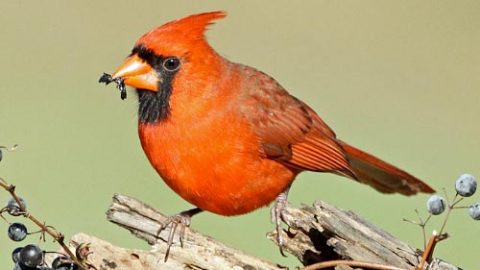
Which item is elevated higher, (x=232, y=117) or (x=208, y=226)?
(x=232, y=117)

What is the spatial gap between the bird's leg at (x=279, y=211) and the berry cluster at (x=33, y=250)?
79 centimetres

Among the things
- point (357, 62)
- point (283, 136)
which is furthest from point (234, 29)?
point (283, 136)

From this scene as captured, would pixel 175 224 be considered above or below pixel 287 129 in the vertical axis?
below

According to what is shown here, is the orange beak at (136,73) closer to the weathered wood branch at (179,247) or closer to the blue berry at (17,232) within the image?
the weathered wood branch at (179,247)

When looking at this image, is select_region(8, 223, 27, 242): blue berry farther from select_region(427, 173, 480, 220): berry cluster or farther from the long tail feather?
the long tail feather

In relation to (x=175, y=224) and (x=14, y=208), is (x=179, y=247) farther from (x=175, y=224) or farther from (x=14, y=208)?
(x=14, y=208)

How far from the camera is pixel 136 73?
153 inches

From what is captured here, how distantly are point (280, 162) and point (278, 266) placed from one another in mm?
579

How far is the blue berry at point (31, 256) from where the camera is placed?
3043mm

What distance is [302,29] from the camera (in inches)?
314

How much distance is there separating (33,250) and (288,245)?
0.97 m

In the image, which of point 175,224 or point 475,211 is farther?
point 175,224

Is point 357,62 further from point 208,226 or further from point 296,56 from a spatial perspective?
point 208,226

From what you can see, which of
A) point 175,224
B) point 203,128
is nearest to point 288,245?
point 175,224
